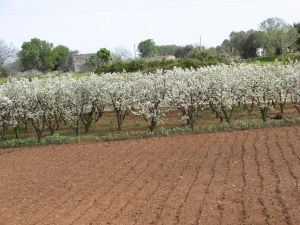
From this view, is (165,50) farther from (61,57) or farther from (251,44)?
(251,44)

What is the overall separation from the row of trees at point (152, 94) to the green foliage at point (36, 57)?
59.8m

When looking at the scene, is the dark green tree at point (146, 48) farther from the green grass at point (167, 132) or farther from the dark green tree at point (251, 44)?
the green grass at point (167, 132)

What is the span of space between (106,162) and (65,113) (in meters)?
7.78

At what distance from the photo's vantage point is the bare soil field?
26.8 feet

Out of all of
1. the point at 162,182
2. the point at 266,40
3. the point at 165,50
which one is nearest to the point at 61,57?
the point at 165,50

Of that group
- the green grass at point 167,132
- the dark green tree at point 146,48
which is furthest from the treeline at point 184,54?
the green grass at point 167,132

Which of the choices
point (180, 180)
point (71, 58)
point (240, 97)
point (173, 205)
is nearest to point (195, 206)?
point (173, 205)

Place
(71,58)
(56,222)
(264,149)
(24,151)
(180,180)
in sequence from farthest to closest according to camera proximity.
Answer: (71,58) → (24,151) → (264,149) → (180,180) → (56,222)

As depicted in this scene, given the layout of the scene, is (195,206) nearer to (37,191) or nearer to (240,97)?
(37,191)

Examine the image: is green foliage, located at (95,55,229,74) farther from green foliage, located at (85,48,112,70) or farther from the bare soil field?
the bare soil field

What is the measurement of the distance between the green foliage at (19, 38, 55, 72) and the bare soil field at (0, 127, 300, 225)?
2573 inches

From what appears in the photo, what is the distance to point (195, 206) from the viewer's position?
849cm

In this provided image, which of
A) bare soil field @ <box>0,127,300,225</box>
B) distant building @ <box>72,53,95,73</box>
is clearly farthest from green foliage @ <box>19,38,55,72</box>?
bare soil field @ <box>0,127,300,225</box>

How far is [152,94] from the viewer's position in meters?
19.8
